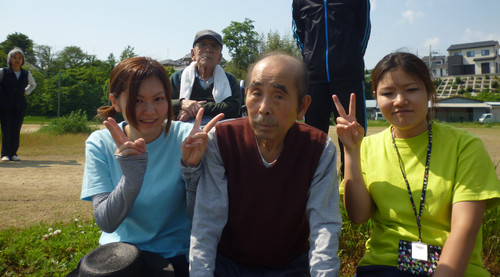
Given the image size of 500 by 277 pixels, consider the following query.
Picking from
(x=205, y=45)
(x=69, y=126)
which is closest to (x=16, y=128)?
(x=205, y=45)

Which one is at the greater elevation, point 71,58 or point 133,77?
point 71,58

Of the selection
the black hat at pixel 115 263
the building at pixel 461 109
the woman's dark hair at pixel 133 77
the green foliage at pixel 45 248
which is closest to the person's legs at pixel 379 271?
the black hat at pixel 115 263

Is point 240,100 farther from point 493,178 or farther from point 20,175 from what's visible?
point 20,175

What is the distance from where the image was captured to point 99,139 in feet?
6.74

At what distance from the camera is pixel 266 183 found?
1.83 metres

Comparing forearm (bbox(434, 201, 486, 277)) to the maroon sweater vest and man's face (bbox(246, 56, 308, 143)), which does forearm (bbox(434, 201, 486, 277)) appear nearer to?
the maroon sweater vest

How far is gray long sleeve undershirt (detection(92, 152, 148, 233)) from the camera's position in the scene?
1780mm

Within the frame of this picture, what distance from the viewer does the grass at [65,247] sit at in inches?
106

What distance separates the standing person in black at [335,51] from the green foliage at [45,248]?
7.49ft

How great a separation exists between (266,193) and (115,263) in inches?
30.3

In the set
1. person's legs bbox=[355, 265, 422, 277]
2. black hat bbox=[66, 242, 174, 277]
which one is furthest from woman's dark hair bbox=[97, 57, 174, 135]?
person's legs bbox=[355, 265, 422, 277]

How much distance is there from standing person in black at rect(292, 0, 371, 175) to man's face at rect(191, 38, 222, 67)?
3.44 ft

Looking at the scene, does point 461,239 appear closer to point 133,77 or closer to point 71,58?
point 133,77

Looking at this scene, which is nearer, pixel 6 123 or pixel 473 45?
pixel 6 123
